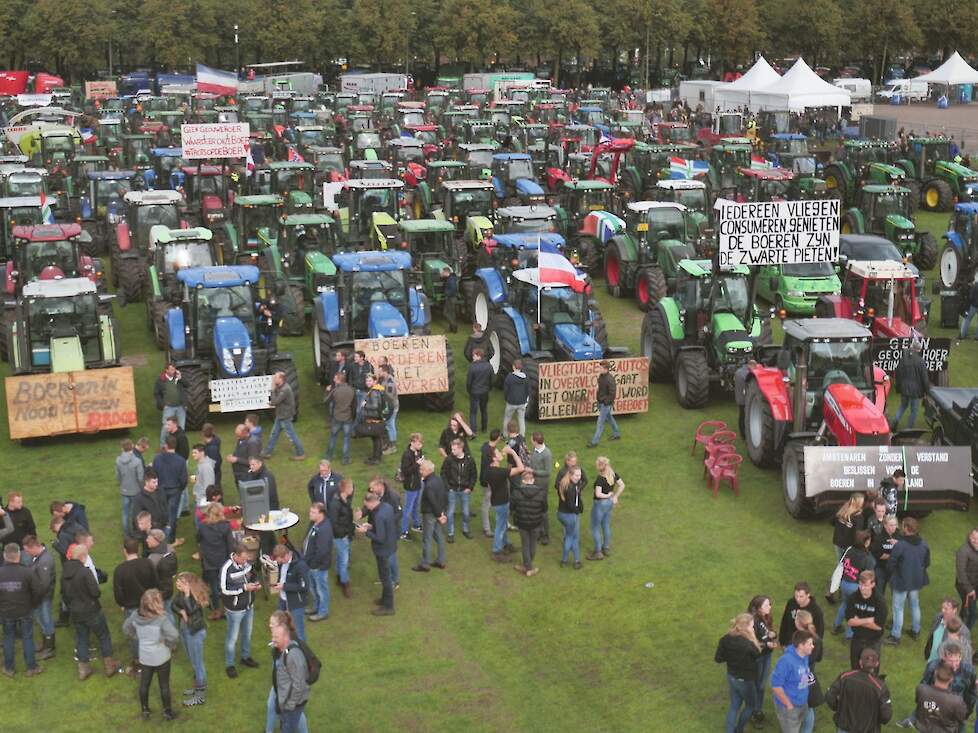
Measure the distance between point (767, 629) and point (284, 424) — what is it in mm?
8133

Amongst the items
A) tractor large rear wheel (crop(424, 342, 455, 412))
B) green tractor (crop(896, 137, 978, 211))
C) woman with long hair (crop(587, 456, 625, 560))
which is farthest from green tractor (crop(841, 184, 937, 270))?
woman with long hair (crop(587, 456, 625, 560))

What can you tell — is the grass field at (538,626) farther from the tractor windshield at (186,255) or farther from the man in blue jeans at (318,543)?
the tractor windshield at (186,255)

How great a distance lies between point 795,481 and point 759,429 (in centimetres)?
159

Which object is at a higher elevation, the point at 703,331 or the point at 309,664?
the point at 703,331

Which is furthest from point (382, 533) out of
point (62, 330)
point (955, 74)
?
point (955, 74)

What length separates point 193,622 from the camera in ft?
37.7

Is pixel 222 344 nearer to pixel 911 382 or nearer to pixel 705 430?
pixel 705 430

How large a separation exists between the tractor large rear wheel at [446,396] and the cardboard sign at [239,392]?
7.78ft

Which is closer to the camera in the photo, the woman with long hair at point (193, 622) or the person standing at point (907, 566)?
the woman with long hair at point (193, 622)

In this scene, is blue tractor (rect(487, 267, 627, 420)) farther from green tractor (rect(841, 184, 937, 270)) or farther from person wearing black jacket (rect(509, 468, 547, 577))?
green tractor (rect(841, 184, 937, 270))

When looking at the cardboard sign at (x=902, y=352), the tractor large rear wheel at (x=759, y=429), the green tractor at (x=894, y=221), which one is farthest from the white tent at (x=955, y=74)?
the tractor large rear wheel at (x=759, y=429)

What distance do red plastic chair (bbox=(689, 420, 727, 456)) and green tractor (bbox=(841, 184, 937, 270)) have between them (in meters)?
11.0

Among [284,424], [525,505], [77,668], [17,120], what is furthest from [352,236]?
[17,120]

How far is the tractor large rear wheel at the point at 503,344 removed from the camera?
62.8ft
